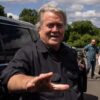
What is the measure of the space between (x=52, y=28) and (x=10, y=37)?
2.81 m

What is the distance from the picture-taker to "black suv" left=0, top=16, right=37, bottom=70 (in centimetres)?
570

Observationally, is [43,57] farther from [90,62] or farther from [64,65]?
[90,62]

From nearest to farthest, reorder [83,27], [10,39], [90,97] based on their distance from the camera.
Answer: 1. [10,39]
2. [90,97]
3. [83,27]

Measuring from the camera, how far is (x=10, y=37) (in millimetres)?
6043

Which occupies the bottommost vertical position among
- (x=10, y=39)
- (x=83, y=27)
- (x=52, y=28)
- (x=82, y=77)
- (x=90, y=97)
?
(x=83, y=27)

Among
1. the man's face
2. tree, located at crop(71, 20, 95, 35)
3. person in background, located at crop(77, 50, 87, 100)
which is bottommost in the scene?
tree, located at crop(71, 20, 95, 35)

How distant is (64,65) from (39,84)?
0.98 metres

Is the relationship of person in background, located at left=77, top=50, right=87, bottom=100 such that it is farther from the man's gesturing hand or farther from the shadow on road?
the shadow on road

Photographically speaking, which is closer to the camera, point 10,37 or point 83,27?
point 10,37

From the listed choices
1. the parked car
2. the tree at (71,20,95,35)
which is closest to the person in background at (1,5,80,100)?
the parked car

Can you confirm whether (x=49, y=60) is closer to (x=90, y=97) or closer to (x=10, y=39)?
(x=10, y=39)

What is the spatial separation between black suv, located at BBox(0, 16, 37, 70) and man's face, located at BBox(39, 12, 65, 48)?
83.1 inches

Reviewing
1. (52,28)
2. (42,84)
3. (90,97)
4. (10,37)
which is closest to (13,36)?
(10,37)

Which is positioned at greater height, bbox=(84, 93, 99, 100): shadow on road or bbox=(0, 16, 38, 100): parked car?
bbox=(0, 16, 38, 100): parked car
